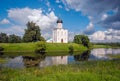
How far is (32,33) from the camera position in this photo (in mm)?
78562

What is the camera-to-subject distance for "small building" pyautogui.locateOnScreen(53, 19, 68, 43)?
91.6 metres

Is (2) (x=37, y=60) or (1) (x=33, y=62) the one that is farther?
(2) (x=37, y=60)

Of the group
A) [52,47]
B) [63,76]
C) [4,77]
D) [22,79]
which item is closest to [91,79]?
[63,76]

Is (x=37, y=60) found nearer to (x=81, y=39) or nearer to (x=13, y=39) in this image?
(x=81, y=39)

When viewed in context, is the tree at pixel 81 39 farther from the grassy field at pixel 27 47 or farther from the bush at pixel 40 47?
the bush at pixel 40 47

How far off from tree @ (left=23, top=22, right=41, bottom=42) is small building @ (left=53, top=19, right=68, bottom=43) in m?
12.6

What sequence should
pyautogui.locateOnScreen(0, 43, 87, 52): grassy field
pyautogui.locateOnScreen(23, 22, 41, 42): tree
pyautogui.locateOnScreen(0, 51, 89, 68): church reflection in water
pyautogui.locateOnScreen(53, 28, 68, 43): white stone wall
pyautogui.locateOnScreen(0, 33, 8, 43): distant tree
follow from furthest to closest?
pyautogui.locateOnScreen(0, 33, 8, 43): distant tree, pyautogui.locateOnScreen(53, 28, 68, 43): white stone wall, pyautogui.locateOnScreen(23, 22, 41, 42): tree, pyautogui.locateOnScreen(0, 43, 87, 52): grassy field, pyautogui.locateOnScreen(0, 51, 89, 68): church reflection in water

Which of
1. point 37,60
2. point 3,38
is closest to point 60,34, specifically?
point 3,38

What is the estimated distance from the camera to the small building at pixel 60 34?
9156 centimetres

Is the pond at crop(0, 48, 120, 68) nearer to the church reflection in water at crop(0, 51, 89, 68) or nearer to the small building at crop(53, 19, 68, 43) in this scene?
the church reflection in water at crop(0, 51, 89, 68)

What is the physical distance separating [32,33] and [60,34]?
1849 centimetres

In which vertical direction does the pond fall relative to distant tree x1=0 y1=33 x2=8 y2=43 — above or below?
below

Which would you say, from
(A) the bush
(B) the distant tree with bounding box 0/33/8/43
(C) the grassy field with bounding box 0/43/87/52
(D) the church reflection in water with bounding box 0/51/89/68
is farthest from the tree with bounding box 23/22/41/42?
(D) the church reflection in water with bounding box 0/51/89/68

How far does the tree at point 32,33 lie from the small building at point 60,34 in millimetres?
12635
